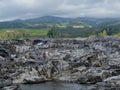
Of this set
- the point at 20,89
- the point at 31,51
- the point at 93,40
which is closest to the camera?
the point at 20,89

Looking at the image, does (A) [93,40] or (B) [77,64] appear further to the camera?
(A) [93,40]

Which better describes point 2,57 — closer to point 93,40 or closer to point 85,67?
point 85,67

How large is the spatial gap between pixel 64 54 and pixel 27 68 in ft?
72.6

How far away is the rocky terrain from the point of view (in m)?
84.4

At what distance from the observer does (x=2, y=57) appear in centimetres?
10462

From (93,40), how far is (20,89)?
67381 millimetres

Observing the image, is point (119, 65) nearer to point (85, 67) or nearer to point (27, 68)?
point (85, 67)

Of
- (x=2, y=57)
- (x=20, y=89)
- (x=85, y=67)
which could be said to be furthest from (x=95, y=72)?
(x=2, y=57)

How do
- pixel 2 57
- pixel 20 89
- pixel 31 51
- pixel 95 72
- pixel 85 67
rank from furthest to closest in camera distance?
1. pixel 31 51
2. pixel 2 57
3. pixel 85 67
4. pixel 95 72
5. pixel 20 89

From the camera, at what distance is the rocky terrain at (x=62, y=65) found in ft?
277

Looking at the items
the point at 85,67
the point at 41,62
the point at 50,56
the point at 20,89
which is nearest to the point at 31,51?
the point at 50,56

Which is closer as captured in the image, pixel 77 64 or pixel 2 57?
pixel 77 64

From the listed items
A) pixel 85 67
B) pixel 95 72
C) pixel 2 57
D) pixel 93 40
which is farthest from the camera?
pixel 93 40

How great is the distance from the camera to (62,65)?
3809 inches
